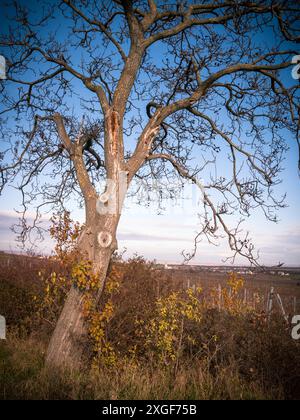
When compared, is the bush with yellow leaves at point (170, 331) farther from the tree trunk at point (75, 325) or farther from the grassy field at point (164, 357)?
the tree trunk at point (75, 325)

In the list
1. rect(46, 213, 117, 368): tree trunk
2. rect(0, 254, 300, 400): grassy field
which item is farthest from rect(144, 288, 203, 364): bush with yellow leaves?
rect(46, 213, 117, 368): tree trunk

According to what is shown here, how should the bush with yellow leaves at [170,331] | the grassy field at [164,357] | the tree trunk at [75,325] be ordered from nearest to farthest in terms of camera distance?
the grassy field at [164,357] → the tree trunk at [75,325] → the bush with yellow leaves at [170,331]

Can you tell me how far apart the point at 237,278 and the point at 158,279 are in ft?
7.80

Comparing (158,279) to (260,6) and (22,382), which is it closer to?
(22,382)

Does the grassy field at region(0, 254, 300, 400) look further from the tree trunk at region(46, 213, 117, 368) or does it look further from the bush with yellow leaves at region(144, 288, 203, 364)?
the tree trunk at region(46, 213, 117, 368)

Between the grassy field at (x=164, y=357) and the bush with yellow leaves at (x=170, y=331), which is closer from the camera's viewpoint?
the grassy field at (x=164, y=357)

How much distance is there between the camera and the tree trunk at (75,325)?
5.09m

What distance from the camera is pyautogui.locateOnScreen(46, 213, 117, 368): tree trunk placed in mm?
5086

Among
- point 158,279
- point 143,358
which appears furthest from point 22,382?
point 158,279

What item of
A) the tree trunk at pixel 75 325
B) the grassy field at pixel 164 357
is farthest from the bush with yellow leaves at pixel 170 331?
the tree trunk at pixel 75 325

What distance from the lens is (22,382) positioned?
456 cm

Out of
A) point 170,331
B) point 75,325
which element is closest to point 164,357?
point 170,331

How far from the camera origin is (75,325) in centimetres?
509
